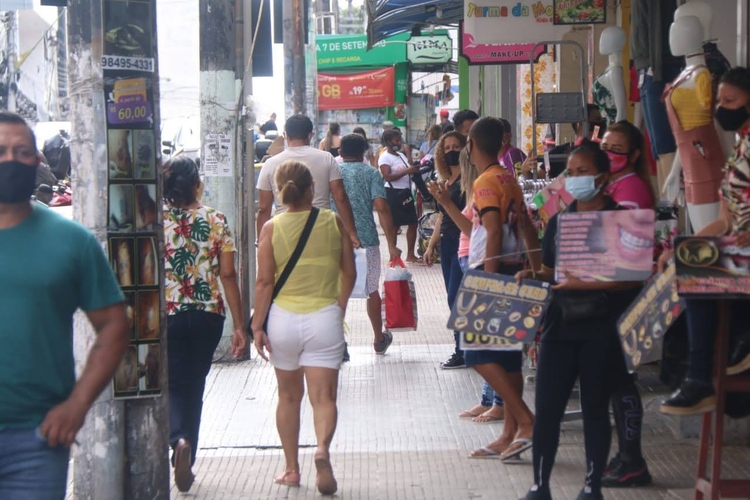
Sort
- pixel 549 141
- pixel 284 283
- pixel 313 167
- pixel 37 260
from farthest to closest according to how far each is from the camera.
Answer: pixel 549 141 < pixel 313 167 < pixel 284 283 < pixel 37 260

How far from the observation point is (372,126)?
34.5 meters

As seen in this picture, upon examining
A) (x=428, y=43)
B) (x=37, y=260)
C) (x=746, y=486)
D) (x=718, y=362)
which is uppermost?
(x=428, y=43)

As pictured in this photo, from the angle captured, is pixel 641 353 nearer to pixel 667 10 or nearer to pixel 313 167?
pixel 667 10

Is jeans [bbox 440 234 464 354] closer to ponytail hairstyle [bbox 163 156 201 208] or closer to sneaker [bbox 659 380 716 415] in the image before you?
ponytail hairstyle [bbox 163 156 201 208]

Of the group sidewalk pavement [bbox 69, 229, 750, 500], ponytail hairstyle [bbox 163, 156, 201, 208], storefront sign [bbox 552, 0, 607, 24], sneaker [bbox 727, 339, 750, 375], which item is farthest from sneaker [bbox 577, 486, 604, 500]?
storefront sign [bbox 552, 0, 607, 24]

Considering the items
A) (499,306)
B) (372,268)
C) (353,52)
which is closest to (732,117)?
(499,306)

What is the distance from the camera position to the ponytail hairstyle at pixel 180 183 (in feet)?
20.7

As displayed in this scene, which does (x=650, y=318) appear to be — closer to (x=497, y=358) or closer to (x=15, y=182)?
(x=497, y=358)

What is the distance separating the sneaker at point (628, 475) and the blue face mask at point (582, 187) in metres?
1.59

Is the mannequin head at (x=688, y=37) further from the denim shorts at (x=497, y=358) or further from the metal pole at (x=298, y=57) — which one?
the metal pole at (x=298, y=57)

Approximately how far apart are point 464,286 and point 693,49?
1899mm

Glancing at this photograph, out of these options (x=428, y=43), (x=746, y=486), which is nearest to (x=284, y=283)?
(x=746, y=486)

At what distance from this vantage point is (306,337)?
6074 mm

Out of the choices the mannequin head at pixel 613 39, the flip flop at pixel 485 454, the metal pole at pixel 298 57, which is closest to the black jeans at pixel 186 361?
the flip flop at pixel 485 454
